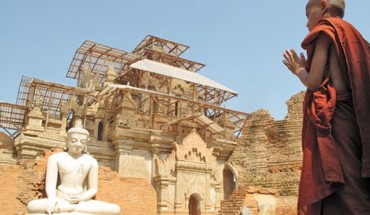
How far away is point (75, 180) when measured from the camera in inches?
305

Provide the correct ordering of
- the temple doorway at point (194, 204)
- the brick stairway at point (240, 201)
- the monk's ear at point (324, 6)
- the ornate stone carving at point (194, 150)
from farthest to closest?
the temple doorway at point (194, 204), the ornate stone carving at point (194, 150), the brick stairway at point (240, 201), the monk's ear at point (324, 6)

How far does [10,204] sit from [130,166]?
25.7ft

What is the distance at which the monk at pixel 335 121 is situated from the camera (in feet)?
7.30

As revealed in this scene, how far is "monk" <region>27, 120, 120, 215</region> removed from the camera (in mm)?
7207

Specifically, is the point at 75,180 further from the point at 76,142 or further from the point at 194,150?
the point at 194,150

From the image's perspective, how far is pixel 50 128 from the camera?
19.1 m

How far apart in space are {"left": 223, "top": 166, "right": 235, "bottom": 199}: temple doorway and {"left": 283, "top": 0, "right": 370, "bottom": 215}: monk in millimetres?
20205

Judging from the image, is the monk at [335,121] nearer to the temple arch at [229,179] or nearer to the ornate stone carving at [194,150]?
the ornate stone carving at [194,150]

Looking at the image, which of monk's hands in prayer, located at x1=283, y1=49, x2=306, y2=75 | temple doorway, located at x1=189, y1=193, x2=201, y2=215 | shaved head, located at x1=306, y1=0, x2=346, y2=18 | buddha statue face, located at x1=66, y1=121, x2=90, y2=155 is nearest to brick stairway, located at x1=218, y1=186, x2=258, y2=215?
temple doorway, located at x1=189, y1=193, x2=201, y2=215

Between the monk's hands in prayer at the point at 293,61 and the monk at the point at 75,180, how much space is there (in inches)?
208

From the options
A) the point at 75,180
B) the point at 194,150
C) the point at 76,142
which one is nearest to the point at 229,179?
the point at 194,150

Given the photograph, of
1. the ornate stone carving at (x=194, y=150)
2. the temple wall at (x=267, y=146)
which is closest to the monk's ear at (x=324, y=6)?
the ornate stone carving at (x=194, y=150)

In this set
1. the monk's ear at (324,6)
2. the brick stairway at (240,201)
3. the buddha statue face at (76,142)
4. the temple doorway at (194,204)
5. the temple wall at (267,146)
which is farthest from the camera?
the temple wall at (267,146)

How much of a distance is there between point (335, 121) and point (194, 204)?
61.8 ft
